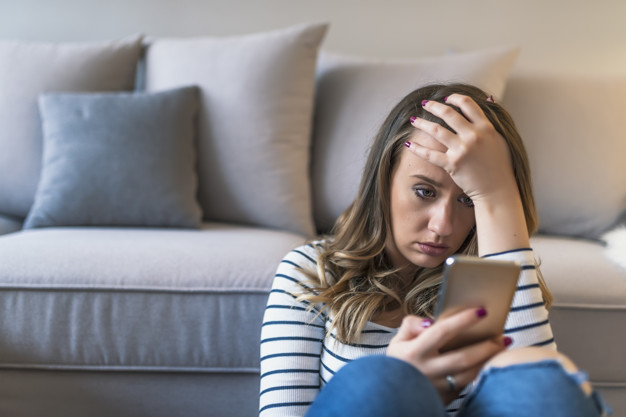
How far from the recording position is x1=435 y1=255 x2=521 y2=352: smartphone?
67 centimetres

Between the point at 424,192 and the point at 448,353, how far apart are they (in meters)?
0.30

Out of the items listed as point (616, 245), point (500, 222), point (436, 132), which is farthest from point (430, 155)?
point (616, 245)

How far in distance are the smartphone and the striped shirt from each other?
17 cm

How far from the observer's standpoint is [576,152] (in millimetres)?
1702

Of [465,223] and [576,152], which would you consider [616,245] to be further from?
[465,223]

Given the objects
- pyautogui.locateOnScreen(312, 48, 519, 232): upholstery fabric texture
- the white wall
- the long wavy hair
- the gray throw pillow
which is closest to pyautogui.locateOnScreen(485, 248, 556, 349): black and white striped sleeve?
the long wavy hair

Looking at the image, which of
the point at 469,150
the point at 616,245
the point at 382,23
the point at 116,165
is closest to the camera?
the point at 469,150

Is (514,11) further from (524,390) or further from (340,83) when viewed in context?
(524,390)

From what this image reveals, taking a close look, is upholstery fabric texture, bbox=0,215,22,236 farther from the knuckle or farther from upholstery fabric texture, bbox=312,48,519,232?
the knuckle

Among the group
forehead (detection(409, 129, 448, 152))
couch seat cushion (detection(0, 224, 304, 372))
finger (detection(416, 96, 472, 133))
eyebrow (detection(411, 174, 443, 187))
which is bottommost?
couch seat cushion (detection(0, 224, 304, 372))

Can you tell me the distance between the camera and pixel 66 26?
224cm

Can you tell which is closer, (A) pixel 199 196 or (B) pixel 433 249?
(B) pixel 433 249

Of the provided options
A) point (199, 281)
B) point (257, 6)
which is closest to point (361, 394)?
point (199, 281)

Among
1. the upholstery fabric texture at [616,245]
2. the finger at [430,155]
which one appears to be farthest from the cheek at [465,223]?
the upholstery fabric texture at [616,245]
